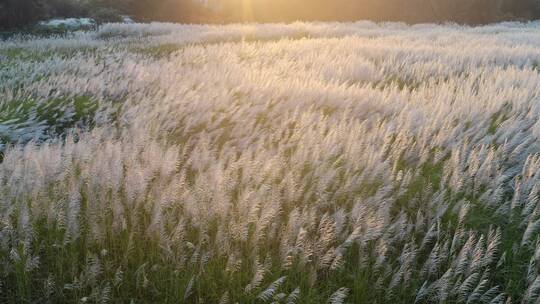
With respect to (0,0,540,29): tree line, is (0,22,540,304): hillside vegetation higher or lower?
lower

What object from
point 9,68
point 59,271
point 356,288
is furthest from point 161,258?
point 9,68

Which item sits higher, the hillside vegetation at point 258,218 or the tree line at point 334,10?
the tree line at point 334,10

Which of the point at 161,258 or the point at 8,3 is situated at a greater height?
the point at 8,3

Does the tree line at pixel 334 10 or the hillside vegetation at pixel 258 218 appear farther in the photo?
the tree line at pixel 334 10

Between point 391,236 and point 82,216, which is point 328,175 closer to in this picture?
point 391,236

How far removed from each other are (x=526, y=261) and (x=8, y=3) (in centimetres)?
2198

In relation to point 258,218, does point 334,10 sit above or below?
above

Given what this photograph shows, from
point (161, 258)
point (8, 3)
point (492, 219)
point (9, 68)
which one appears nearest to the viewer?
point (161, 258)

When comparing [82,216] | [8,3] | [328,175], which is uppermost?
[8,3]

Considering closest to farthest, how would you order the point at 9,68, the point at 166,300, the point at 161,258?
the point at 166,300 < the point at 161,258 < the point at 9,68

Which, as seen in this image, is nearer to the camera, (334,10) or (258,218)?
(258,218)

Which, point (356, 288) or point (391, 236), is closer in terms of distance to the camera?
Result: point (356, 288)

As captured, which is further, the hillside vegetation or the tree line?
the tree line

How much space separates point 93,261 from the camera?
2.33 meters
